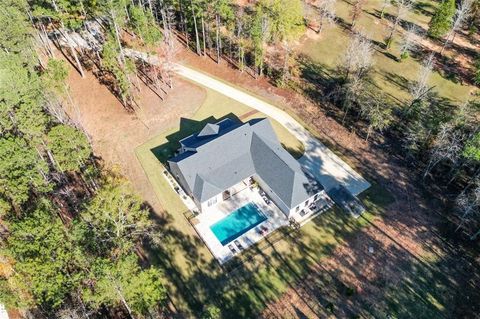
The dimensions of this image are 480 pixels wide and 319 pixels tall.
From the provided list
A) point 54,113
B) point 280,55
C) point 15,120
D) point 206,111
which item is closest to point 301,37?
point 280,55

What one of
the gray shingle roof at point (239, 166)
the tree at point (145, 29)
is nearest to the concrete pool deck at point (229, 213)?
the gray shingle roof at point (239, 166)

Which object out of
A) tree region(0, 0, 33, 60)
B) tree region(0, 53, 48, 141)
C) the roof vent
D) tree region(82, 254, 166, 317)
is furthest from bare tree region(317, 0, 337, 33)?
tree region(82, 254, 166, 317)

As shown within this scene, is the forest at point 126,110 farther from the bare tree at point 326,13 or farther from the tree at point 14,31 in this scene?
the bare tree at point 326,13

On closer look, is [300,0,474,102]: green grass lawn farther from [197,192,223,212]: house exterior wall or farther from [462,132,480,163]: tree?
[197,192,223,212]: house exterior wall

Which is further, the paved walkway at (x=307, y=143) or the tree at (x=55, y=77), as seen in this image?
the paved walkway at (x=307, y=143)

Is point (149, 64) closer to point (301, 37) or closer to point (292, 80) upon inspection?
point (292, 80)

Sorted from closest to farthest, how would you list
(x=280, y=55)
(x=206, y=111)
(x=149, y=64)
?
(x=206, y=111) < (x=149, y=64) < (x=280, y=55)

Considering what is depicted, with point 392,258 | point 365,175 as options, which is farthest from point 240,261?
point 365,175
